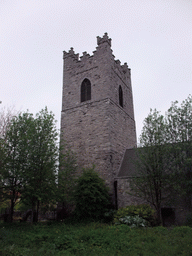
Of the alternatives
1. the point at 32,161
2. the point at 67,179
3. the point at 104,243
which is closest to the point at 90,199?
the point at 67,179

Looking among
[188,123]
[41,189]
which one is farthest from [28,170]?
[188,123]

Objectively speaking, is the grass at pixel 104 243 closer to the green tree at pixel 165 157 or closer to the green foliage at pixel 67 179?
the green tree at pixel 165 157

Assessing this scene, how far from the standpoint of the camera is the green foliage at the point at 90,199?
12594mm

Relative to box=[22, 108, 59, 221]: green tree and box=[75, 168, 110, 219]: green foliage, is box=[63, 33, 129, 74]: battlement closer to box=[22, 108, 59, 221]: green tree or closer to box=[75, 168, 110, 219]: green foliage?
box=[22, 108, 59, 221]: green tree

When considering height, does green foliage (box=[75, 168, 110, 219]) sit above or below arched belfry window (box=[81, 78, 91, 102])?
below

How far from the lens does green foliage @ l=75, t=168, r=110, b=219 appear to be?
41.3ft

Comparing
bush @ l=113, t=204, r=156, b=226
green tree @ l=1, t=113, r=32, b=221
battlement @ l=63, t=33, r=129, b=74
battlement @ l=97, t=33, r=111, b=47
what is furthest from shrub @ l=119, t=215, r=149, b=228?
battlement @ l=97, t=33, r=111, b=47

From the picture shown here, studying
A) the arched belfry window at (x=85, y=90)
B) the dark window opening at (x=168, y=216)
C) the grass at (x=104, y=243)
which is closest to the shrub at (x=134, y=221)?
the grass at (x=104, y=243)

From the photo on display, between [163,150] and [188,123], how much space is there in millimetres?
2571

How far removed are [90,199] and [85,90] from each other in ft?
34.1

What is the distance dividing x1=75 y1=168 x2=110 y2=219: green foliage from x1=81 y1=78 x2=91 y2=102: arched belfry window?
8.10 metres

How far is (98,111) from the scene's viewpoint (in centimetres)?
1747

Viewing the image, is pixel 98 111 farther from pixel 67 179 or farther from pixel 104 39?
pixel 104 39

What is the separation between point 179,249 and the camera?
6.04 metres
